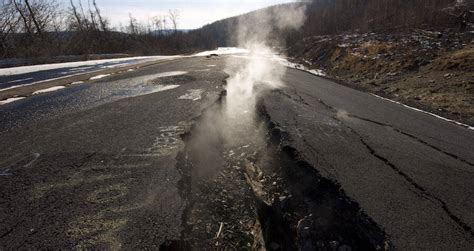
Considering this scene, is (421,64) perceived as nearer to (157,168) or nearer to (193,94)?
(193,94)

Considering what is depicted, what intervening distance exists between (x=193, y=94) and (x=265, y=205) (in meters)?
4.18

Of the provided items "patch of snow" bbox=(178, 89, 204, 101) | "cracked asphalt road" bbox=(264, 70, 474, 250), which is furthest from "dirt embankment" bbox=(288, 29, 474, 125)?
"patch of snow" bbox=(178, 89, 204, 101)

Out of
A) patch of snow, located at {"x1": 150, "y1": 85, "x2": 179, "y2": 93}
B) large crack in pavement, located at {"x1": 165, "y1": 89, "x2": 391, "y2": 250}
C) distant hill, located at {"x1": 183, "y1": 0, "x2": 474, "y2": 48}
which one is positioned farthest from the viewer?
distant hill, located at {"x1": 183, "y1": 0, "x2": 474, "y2": 48}

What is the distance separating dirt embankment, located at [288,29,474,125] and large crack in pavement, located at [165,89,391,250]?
5.17m

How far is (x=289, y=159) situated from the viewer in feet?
12.4

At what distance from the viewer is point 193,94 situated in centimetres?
685

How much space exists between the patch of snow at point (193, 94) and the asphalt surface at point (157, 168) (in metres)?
0.10

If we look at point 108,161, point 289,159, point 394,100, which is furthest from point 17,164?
point 394,100

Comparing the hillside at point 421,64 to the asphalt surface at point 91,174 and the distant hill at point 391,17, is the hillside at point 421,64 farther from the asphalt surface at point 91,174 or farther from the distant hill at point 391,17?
the asphalt surface at point 91,174

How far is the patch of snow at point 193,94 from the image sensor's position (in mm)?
6441

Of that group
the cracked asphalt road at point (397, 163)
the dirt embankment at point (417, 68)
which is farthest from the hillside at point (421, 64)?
the cracked asphalt road at point (397, 163)

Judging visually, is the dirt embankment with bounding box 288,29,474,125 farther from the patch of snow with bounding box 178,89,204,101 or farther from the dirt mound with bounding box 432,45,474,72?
the patch of snow with bounding box 178,89,204,101

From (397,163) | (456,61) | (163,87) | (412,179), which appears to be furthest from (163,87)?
(456,61)

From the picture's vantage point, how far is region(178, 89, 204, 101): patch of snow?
6.44m
